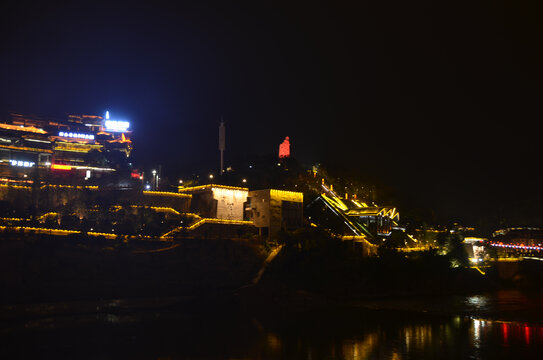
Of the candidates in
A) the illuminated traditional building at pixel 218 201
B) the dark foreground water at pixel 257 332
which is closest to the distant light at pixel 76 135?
the illuminated traditional building at pixel 218 201

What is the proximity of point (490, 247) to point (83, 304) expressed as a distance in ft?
199

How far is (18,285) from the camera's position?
31.6 metres

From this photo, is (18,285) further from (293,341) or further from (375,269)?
(375,269)

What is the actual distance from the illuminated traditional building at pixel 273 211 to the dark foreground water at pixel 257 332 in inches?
507

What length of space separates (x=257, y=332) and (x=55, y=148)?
4346cm

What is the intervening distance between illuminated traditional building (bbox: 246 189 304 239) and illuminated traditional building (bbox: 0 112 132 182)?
21329mm

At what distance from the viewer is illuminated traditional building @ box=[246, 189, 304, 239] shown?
48.1 meters

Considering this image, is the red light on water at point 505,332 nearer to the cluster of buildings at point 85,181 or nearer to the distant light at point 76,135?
the cluster of buildings at point 85,181

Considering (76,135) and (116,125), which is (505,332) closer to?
(76,135)

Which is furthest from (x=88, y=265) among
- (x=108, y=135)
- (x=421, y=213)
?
(x=421, y=213)

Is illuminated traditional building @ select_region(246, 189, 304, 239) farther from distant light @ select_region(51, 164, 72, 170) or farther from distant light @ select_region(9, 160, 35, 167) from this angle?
distant light @ select_region(9, 160, 35, 167)

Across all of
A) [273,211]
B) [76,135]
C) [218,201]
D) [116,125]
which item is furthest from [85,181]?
[116,125]

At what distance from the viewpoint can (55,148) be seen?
5791cm

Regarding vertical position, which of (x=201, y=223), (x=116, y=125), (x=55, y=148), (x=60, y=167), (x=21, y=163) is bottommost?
(x=201, y=223)
